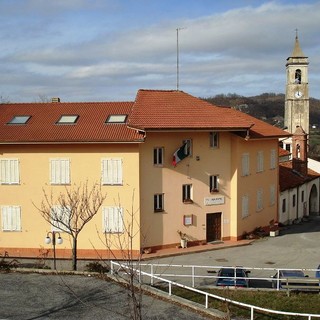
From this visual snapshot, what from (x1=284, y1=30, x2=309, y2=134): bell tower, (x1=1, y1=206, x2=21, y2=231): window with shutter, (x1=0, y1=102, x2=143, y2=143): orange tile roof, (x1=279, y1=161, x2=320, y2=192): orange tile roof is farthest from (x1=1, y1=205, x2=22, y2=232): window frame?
(x1=284, y1=30, x2=309, y2=134): bell tower

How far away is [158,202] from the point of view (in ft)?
83.8

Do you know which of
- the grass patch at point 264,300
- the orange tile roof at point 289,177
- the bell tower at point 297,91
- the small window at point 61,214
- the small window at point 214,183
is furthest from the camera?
the bell tower at point 297,91

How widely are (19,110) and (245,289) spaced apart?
17.8 meters

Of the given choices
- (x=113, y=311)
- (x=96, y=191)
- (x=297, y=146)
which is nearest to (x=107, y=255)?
(x=96, y=191)

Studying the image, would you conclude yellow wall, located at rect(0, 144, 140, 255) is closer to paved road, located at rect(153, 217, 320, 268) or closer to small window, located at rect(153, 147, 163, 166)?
small window, located at rect(153, 147, 163, 166)

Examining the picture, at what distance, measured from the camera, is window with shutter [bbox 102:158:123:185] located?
24.6 metres

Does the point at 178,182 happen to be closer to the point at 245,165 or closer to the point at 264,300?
the point at 245,165

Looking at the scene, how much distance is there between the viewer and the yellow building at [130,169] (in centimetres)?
2464

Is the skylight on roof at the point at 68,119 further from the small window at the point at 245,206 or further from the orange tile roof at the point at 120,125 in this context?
the small window at the point at 245,206

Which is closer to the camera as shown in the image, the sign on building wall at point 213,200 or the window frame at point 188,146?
the window frame at point 188,146

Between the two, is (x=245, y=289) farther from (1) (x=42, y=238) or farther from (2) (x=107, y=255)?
(1) (x=42, y=238)

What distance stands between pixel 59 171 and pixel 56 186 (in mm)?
807

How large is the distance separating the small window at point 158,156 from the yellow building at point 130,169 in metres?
0.05

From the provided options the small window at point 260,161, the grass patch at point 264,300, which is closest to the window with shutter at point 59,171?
the grass patch at point 264,300
